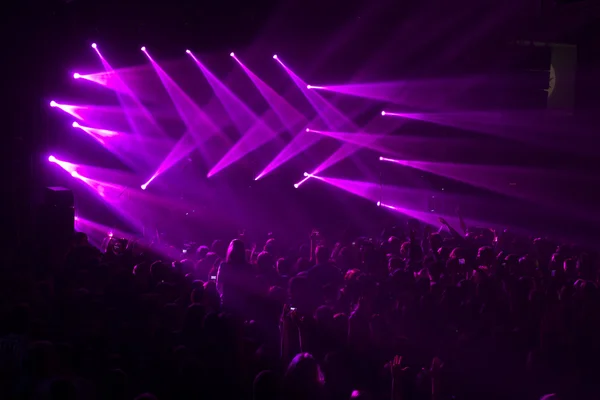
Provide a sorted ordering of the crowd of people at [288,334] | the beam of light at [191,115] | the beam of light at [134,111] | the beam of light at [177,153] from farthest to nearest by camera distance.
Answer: the beam of light at [177,153]
the beam of light at [191,115]
the beam of light at [134,111]
the crowd of people at [288,334]

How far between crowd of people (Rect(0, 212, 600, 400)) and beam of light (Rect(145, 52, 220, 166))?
26.5 ft

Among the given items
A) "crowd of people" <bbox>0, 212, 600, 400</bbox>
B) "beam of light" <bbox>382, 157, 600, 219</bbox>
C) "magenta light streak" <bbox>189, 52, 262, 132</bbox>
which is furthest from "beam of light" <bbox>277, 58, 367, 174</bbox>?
"crowd of people" <bbox>0, 212, 600, 400</bbox>

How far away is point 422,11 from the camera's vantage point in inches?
468

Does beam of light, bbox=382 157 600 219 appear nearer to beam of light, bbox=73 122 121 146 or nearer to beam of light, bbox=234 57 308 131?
beam of light, bbox=234 57 308 131

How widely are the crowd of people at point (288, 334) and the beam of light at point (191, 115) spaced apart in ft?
26.5

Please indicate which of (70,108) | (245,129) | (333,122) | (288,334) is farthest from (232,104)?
(288,334)

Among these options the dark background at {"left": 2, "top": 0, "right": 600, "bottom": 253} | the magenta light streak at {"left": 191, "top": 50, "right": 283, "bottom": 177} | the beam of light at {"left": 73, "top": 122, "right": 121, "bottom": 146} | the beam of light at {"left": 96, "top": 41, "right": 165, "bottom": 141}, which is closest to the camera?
the dark background at {"left": 2, "top": 0, "right": 600, "bottom": 253}

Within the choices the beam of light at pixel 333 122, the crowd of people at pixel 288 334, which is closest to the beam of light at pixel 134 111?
the beam of light at pixel 333 122

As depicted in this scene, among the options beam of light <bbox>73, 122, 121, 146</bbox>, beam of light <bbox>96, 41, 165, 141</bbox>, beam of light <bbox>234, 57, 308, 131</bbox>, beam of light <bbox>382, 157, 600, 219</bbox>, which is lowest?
A: beam of light <bbox>382, 157, 600, 219</bbox>

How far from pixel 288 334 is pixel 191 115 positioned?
1044cm

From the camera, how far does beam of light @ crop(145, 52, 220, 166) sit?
13047 mm

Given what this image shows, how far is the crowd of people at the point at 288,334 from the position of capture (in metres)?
3.08

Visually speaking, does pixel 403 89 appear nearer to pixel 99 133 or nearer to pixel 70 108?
pixel 99 133

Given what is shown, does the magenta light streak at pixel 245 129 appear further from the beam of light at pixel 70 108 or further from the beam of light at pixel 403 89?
the beam of light at pixel 70 108
